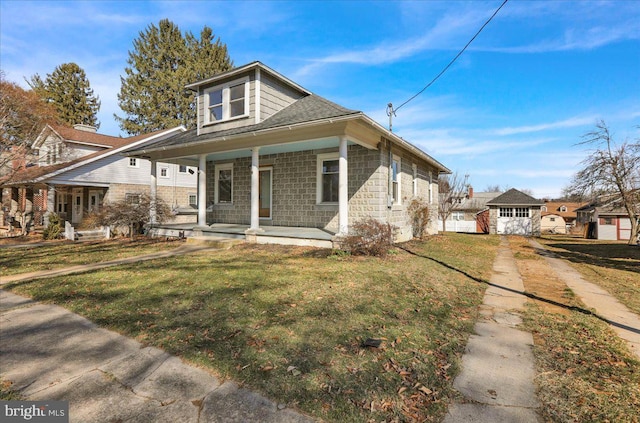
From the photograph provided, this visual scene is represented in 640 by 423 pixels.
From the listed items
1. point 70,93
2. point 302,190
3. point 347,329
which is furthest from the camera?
point 70,93

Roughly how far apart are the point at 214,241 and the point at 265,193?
328cm

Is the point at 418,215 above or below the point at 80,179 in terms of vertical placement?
below

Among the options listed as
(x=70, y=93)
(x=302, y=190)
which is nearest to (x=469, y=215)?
(x=302, y=190)

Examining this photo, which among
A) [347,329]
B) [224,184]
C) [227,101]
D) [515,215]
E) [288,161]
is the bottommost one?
[347,329]

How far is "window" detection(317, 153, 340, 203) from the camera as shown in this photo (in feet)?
35.0

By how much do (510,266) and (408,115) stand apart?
28.9 ft

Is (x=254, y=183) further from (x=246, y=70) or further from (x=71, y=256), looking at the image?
(x=71, y=256)

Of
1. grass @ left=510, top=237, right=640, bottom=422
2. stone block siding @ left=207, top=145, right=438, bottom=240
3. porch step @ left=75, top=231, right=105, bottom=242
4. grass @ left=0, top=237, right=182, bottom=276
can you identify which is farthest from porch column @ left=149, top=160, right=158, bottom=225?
grass @ left=510, top=237, right=640, bottom=422

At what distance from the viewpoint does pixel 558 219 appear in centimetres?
4362

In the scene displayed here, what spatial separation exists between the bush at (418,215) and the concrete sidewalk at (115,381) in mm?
10925

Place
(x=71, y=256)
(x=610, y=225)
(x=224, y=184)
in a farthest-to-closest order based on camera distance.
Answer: (x=610, y=225), (x=224, y=184), (x=71, y=256)

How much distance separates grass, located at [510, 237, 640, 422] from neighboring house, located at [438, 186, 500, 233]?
3242 cm

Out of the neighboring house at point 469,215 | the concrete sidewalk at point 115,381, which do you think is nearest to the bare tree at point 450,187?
the neighboring house at point 469,215

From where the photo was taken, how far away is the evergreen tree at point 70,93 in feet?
104
